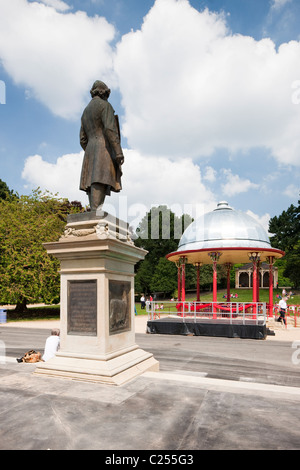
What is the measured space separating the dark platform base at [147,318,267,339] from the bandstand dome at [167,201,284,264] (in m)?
5.85

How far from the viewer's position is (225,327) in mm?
16531

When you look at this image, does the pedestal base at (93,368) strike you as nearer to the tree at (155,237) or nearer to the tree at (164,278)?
the tree at (164,278)

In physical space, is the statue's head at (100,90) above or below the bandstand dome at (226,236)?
above

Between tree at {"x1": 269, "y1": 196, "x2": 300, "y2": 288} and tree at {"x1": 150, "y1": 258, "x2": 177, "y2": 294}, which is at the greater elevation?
tree at {"x1": 269, "y1": 196, "x2": 300, "y2": 288}

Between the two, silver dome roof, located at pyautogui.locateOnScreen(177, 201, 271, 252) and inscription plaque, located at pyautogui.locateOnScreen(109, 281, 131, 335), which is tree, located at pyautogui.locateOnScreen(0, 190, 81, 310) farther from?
inscription plaque, located at pyautogui.locateOnScreen(109, 281, 131, 335)

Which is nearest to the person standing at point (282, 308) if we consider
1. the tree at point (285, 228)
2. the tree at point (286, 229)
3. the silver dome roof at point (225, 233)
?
the silver dome roof at point (225, 233)

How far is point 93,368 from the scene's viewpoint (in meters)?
5.61

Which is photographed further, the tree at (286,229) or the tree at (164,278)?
the tree at (286,229)

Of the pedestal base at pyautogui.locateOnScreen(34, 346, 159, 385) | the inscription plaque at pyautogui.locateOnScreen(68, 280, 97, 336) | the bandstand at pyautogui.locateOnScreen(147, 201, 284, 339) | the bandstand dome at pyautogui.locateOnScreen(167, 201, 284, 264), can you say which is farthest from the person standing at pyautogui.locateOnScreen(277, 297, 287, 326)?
the inscription plaque at pyautogui.locateOnScreen(68, 280, 97, 336)

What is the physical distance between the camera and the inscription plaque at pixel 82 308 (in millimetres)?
5949

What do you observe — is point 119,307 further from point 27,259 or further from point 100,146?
point 27,259

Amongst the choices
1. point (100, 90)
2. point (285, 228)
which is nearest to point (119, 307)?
point (100, 90)

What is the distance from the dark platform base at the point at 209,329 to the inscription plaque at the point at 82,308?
11899 mm

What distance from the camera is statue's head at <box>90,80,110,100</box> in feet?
22.8
